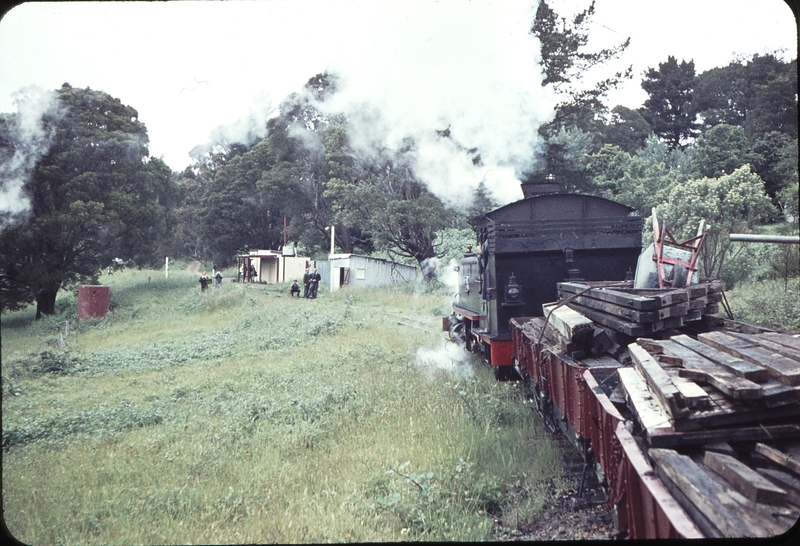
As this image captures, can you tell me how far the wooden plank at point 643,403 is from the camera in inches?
93.7

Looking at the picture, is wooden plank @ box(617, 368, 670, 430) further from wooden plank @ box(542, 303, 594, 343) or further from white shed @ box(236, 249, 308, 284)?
white shed @ box(236, 249, 308, 284)

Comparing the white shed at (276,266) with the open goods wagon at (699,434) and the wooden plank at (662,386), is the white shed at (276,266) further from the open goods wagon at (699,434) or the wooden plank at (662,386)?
the wooden plank at (662,386)

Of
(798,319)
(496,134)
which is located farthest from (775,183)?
(496,134)

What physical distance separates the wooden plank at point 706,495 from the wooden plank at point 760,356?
58cm

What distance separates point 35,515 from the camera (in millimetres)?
4348

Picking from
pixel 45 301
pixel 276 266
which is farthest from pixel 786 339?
pixel 276 266

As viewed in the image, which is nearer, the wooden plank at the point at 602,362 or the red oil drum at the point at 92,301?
the wooden plank at the point at 602,362

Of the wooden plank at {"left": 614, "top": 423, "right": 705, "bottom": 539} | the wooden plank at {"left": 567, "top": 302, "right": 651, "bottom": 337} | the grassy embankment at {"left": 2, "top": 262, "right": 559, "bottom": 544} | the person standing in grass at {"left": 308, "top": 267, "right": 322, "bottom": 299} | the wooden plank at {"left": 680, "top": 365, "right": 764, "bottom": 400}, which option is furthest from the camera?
the person standing in grass at {"left": 308, "top": 267, "right": 322, "bottom": 299}

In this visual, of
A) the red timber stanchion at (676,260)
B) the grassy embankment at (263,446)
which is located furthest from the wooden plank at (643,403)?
the red timber stanchion at (676,260)

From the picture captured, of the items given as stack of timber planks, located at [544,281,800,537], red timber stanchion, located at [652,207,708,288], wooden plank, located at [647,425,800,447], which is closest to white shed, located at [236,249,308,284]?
red timber stanchion, located at [652,207,708,288]

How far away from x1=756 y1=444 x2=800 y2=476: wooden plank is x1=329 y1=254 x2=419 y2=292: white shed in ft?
86.6

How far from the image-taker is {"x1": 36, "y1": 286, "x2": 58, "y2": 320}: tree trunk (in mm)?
13000

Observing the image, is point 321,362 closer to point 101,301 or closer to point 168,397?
point 168,397

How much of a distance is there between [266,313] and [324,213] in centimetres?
2416
